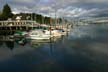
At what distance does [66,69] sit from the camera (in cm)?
3019

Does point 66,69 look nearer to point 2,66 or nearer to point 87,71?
point 87,71

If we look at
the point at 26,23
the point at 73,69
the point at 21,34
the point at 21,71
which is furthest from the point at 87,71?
the point at 26,23

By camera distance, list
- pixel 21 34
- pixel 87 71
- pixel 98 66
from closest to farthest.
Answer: pixel 87 71 < pixel 98 66 < pixel 21 34

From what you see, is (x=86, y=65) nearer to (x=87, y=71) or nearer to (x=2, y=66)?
(x=87, y=71)

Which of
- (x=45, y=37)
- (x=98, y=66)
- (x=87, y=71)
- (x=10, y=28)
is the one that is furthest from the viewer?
(x=10, y=28)

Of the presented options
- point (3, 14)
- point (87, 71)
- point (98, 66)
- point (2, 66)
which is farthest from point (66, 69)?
point (3, 14)

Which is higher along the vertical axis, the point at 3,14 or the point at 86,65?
the point at 3,14

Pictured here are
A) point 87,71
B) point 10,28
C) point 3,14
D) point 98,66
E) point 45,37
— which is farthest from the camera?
point 3,14

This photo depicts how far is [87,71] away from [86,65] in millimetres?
3782

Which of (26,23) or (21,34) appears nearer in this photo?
(21,34)

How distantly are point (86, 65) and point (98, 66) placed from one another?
68.1 inches

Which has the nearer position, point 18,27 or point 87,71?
point 87,71

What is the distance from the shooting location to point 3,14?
170750 mm

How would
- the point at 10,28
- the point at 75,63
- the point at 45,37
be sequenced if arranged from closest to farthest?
the point at 75,63 < the point at 45,37 < the point at 10,28
